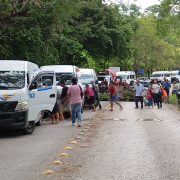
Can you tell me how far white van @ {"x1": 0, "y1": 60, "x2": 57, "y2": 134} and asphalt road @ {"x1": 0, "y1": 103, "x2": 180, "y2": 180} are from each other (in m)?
0.52

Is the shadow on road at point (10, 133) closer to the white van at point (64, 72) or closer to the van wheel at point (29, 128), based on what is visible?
the van wheel at point (29, 128)

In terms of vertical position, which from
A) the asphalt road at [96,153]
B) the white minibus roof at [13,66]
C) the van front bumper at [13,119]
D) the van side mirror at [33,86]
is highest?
the white minibus roof at [13,66]

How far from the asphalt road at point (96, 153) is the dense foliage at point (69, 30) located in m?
Result: 5.26

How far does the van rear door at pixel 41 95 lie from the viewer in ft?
49.3

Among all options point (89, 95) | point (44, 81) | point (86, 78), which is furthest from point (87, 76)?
point (44, 81)

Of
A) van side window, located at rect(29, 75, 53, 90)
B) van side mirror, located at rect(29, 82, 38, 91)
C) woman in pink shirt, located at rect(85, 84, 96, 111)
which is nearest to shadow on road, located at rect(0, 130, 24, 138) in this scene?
van side mirror, located at rect(29, 82, 38, 91)

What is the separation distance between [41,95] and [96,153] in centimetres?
537

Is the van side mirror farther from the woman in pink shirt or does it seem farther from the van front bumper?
the woman in pink shirt

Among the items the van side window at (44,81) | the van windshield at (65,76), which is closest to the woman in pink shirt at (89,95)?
the van windshield at (65,76)

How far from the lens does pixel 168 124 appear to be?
1753 cm

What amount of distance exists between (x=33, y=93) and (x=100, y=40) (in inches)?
1052

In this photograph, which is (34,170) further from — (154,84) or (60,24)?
(154,84)

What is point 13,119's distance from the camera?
45.2 feet

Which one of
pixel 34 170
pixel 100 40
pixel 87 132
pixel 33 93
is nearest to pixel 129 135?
pixel 87 132
